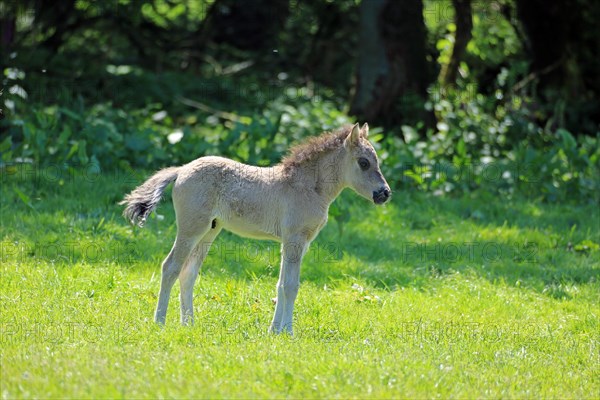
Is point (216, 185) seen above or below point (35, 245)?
above

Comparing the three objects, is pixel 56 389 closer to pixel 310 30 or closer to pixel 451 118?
pixel 451 118

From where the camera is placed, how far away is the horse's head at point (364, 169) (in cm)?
838

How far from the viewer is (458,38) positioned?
18.6 meters

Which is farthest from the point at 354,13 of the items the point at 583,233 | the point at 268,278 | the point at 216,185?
the point at 216,185

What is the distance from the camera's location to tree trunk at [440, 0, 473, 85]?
18.5m

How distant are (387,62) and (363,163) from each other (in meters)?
9.02

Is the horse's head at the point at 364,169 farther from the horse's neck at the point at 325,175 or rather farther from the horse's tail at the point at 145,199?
the horse's tail at the point at 145,199

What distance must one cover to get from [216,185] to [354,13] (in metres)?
14.9

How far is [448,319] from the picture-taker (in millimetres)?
9242

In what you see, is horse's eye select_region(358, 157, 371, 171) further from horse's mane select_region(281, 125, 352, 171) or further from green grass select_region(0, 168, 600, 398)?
green grass select_region(0, 168, 600, 398)

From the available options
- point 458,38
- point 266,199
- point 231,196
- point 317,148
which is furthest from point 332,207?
point 458,38

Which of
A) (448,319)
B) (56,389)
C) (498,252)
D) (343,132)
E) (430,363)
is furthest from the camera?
(498,252)

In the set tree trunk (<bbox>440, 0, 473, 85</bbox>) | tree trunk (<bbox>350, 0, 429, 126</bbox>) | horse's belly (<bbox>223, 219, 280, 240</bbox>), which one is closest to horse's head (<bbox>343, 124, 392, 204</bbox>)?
horse's belly (<bbox>223, 219, 280, 240</bbox>)

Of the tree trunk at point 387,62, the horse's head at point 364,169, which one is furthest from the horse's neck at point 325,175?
the tree trunk at point 387,62
